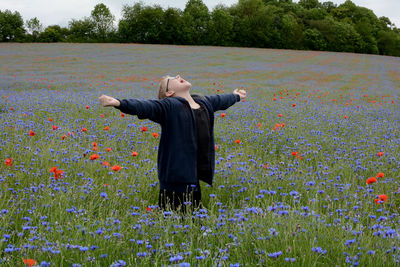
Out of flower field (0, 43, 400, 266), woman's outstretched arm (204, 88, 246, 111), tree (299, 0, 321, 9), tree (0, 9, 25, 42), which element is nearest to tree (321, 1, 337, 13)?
tree (299, 0, 321, 9)

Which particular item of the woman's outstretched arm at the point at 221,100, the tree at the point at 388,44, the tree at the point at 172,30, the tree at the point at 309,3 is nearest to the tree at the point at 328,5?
the tree at the point at 309,3

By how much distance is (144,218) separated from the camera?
2.72 meters

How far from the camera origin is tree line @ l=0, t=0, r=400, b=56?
51.8 m

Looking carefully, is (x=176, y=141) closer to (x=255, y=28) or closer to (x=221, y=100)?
(x=221, y=100)

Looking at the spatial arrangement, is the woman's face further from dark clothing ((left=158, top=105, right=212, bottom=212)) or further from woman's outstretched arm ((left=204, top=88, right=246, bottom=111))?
woman's outstretched arm ((left=204, top=88, right=246, bottom=111))

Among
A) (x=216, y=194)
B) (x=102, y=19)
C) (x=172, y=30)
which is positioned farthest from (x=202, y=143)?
(x=102, y=19)

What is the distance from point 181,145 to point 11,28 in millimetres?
59553

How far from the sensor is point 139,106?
2.85m

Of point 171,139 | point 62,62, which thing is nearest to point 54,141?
point 171,139

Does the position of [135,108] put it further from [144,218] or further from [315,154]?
[315,154]

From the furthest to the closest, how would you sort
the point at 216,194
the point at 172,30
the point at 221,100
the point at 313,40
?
1. the point at 313,40
2. the point at 172,30
3. the point at 221,100
4. the point at 216,194

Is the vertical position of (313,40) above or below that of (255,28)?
below

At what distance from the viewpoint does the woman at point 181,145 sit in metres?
3.17

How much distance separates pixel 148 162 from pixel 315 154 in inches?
92.7
